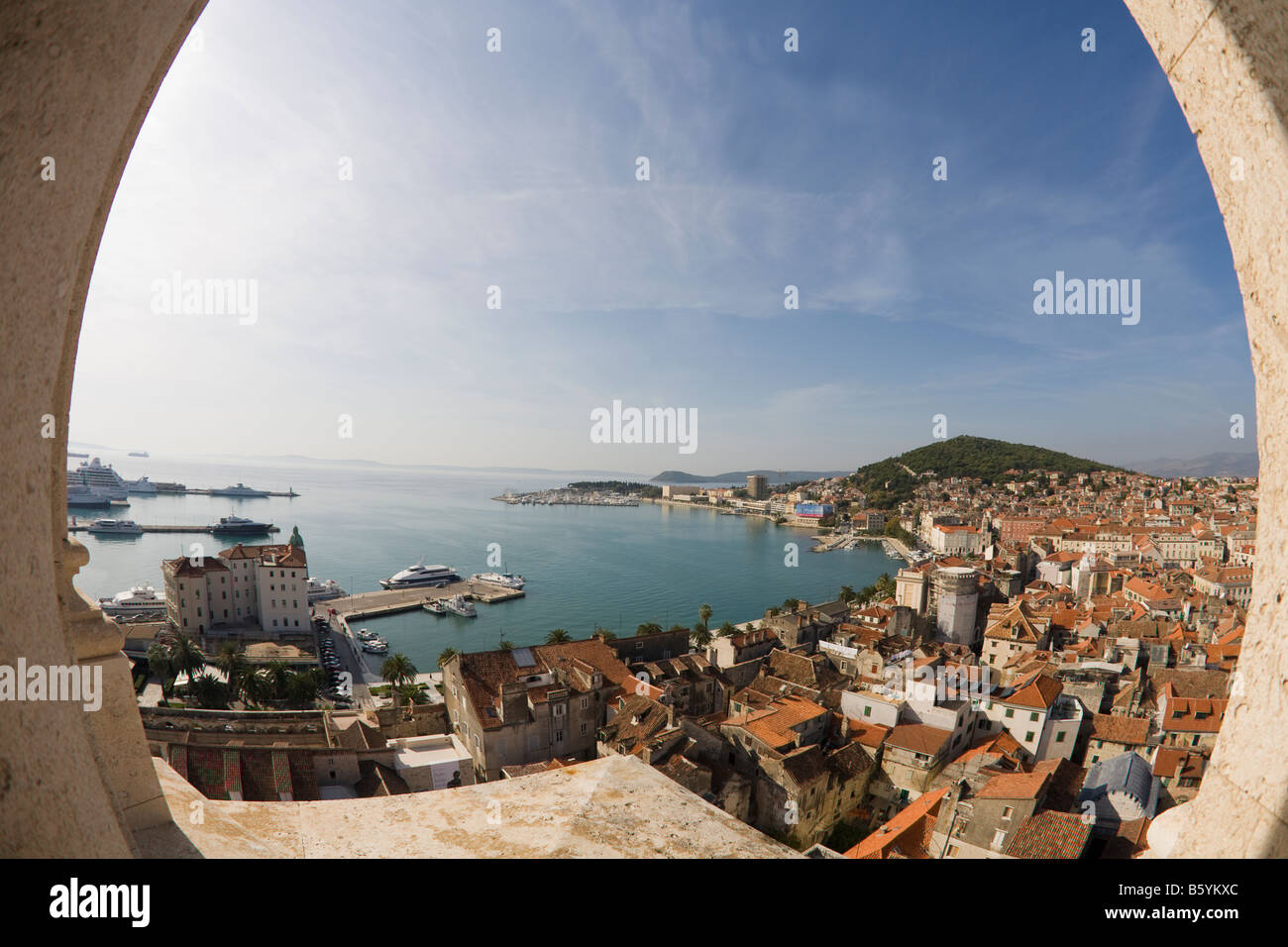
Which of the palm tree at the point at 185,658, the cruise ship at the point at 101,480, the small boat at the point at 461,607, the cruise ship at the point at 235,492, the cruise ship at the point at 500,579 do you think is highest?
the cruise ship at the point at 101,480

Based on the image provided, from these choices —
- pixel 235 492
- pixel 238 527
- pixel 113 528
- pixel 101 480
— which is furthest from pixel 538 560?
pixel 235 492

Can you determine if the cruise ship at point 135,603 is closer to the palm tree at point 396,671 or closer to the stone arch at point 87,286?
the palm tree at point 396,671

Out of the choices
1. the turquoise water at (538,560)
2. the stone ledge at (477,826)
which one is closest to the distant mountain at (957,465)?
the turquoise water at (538,560)

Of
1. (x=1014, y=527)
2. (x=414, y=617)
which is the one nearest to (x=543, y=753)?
(x=414, y=617)

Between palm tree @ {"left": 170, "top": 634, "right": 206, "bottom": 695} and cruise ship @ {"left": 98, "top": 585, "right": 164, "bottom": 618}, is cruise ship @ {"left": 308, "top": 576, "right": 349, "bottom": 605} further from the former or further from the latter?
palm tree @ {"left": 170, "top": 634, "right": 206, "bottom": 695}

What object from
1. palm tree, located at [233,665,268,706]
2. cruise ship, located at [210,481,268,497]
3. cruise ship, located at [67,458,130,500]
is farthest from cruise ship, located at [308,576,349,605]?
cruise ship, located at [210,481,268,497]

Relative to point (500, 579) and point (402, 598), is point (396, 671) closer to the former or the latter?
point (402, 598)

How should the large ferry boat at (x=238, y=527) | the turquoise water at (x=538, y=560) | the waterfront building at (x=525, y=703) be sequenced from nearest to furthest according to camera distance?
1. the waterfront building at (x=525, y=703)
2. the turquoise water at (x=538, y=560)
3. the large ferry boat at (x=238, y=527)
